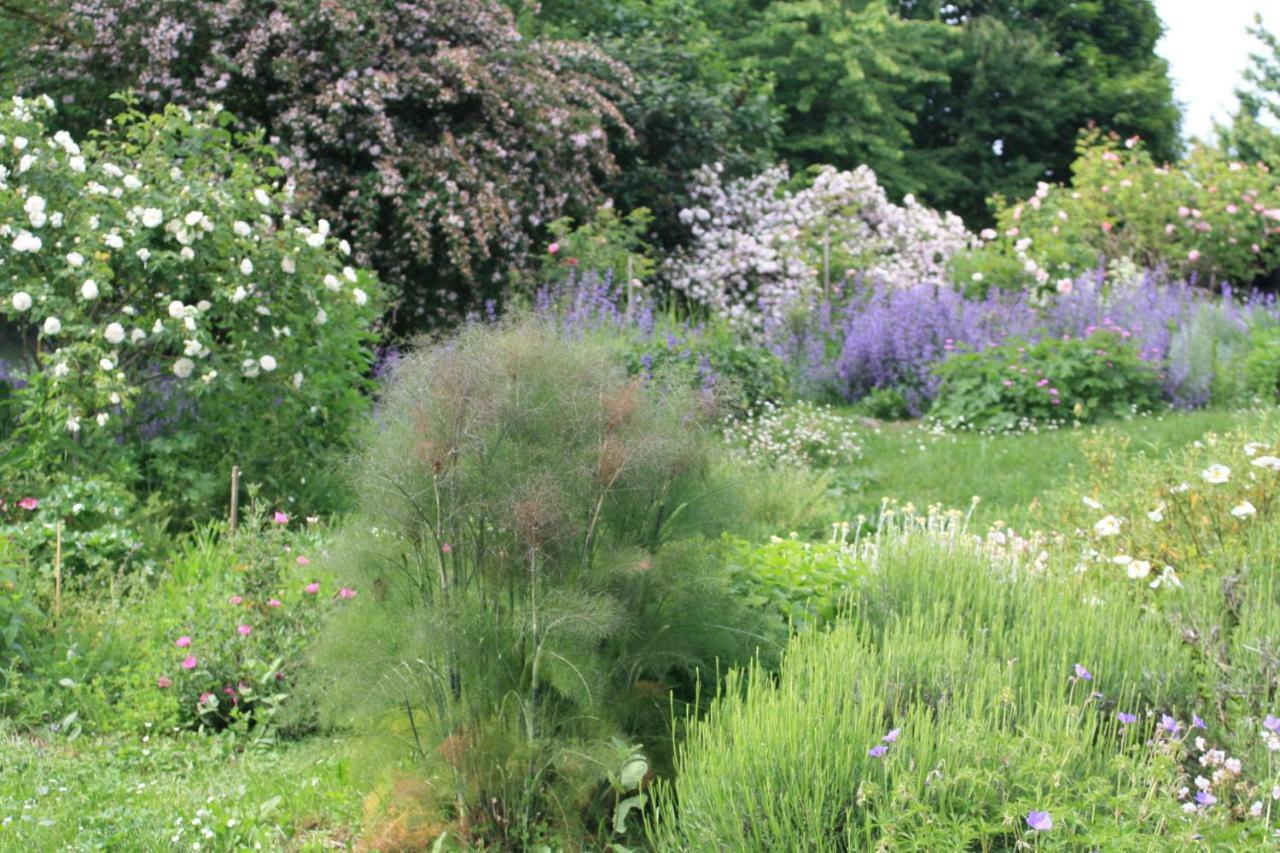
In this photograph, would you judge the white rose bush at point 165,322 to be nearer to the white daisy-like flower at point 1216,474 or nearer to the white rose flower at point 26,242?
the white rose flower at point 26,242

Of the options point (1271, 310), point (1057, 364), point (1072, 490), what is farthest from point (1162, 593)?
point (1271, 310)

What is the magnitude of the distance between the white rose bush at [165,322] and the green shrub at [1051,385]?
4.85 meters

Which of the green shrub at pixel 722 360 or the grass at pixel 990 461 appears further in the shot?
the green shrub at pixel 722 360

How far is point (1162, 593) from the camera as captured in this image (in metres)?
4.39

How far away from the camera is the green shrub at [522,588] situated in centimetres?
326

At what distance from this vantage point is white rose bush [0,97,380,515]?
648cm

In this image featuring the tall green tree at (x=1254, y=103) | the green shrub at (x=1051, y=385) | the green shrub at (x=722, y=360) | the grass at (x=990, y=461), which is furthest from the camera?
the tall green tree at (x=1254, y=103)

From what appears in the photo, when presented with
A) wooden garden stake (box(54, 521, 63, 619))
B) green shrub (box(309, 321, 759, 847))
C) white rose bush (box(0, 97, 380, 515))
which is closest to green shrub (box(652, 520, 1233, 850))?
green shrub (box(309, 321, 759, 847))

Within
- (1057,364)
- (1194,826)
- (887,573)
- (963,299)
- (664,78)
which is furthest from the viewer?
(664,78)

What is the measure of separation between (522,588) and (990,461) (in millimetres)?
5936

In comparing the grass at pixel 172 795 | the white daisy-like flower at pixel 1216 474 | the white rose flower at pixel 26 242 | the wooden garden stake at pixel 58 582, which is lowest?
the grass at pixel 172 795

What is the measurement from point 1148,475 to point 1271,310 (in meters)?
7.38

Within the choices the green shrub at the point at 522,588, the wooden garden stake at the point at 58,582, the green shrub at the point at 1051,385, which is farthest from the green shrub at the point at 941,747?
the green shrub at the point at 1051,385

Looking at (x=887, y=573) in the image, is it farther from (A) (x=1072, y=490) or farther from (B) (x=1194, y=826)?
(A) (x=1072, y=490)
